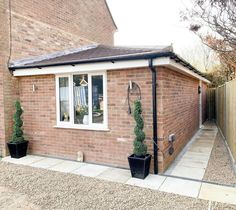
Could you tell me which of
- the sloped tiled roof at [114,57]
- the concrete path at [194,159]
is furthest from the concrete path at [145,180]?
the sloped tiled roof at [114,57]

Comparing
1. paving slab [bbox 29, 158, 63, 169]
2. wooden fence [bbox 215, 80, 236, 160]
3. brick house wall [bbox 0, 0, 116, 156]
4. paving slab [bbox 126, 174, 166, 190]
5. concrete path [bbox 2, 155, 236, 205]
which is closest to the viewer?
concrete path [bbox 2, 155, 236, 205]

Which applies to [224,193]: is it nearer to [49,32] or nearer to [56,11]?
[49,32]

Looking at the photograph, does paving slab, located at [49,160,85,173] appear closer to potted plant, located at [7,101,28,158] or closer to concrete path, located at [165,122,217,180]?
potted plant, located at [7,101,28,158]

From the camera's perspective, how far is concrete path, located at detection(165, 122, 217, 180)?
6.43 metres

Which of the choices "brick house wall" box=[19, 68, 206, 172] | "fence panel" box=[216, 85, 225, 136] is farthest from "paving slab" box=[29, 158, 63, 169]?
"fence panel" box=[216, 85, 225, 136]

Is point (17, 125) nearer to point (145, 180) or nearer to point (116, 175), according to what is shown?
point (116, 175)

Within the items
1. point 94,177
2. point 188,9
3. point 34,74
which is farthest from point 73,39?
point 94,177

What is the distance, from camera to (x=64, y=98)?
318 inches

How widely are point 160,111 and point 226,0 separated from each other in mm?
5932

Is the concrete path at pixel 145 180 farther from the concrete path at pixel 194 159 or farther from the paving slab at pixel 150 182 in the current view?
the concrete path at pixel 194 159

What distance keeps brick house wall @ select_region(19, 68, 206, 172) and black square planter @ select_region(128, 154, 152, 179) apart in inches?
20.4

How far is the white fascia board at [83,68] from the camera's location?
20.9 ft

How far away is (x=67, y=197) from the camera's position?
16.7 feet

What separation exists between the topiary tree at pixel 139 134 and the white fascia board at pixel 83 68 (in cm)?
108
